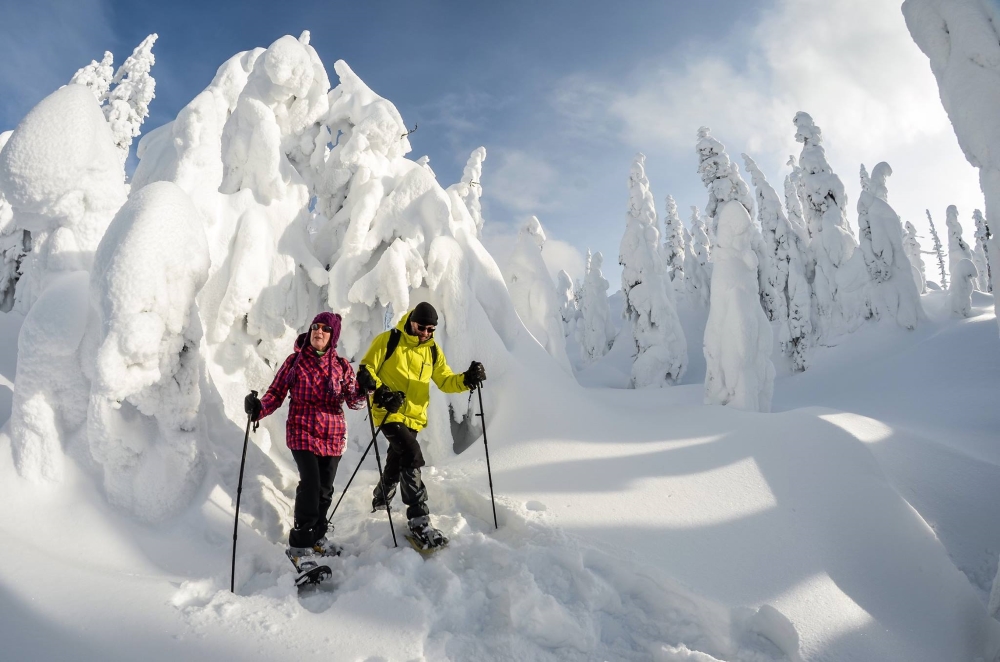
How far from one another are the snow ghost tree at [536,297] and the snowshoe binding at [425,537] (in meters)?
8.06

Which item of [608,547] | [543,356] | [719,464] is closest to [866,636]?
[608,547]

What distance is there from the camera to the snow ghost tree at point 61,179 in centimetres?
421

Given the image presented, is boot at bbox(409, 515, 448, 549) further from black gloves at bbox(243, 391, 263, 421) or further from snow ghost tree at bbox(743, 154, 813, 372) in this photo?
snow ghost tree at bbox(743, 154, 813, 372)

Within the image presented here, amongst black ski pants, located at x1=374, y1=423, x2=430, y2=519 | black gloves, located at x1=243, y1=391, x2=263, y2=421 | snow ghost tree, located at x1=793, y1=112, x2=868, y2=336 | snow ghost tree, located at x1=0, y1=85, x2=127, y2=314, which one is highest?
snow ghost tree, located at x1=793, y1=112, x2=868, y2=336

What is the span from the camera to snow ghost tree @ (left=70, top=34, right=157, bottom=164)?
21922 millimetres

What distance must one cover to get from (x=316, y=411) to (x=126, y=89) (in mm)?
27439

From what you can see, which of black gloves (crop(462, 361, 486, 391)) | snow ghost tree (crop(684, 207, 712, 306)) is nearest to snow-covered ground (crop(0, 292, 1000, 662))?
black gloves (crop(462, 361, 486, 391))

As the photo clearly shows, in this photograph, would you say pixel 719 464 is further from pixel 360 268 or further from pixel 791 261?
pixel 791 261

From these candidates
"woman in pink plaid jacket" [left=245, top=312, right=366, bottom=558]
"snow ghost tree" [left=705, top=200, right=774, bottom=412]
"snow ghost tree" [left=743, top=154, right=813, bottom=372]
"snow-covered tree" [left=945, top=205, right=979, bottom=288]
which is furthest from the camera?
"snow-covered tree" [left=945, top=205, right=979, bottom=288]

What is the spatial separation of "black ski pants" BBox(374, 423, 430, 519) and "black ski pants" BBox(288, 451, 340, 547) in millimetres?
505

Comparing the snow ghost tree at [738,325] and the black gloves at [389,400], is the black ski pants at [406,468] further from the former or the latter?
Result: the snow ghost tree at [738,325]

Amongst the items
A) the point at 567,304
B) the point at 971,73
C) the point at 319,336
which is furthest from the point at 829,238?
the point at 567,304

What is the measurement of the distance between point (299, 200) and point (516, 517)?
6.30m

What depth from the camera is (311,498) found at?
3881mm
